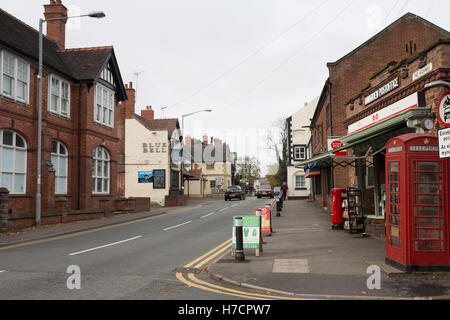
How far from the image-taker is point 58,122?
2219cm

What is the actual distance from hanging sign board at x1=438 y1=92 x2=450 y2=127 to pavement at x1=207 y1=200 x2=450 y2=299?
283 centimetres

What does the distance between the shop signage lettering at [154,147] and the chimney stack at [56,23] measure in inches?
704

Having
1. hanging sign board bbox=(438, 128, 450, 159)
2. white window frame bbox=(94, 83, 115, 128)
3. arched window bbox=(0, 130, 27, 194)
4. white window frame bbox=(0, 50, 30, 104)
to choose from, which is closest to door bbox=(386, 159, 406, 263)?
hanging sign board bbox=(438, 128, 450, 159)

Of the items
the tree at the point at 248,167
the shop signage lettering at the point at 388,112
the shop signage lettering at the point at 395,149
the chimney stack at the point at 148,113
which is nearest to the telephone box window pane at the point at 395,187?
the shop signage lettering at the point at 395,149

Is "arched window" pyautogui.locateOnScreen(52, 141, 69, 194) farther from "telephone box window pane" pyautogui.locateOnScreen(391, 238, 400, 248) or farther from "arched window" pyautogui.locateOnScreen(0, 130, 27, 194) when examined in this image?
"telephone box window pane" pyautogui.locateOnScreen(391, 238, 400, 248)

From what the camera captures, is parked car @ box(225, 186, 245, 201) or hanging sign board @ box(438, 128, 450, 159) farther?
parked car @ box(225, 186, 245, 201)

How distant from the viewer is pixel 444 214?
7.93 metres

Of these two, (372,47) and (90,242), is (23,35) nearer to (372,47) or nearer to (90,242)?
(90,242)

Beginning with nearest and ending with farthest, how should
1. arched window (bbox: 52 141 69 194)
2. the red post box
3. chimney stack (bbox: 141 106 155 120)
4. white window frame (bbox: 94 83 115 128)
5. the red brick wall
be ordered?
the red post box, arched window (bbox: 52 141 69 194), the red brick wall, white window frame (bbox: 94 83 115 128), chimney stack (bbox: 141 106 155 120)

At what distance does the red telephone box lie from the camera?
7.93 metres

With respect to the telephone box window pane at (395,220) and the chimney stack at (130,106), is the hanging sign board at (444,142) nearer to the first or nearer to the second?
the telephone box window pane at (395,220)

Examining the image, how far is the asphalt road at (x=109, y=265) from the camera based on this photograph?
6.79 meters
